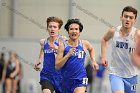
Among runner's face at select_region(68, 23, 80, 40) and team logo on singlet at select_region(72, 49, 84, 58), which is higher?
runner's face at select_region(68, 23, 80, 40)

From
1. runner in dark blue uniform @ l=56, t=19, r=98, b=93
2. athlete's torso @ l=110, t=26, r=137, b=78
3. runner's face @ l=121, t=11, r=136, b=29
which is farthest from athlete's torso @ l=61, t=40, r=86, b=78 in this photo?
runner's face @ l=121, t=11, r=136, b=29

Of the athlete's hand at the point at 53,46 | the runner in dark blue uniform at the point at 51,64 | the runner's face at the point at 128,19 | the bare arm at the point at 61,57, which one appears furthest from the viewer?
the athlete's hand at the point at 53,46

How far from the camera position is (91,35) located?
18703mm

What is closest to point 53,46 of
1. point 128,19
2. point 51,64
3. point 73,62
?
point 51,64

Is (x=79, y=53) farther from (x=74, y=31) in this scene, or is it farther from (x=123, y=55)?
(x=123, y=55)

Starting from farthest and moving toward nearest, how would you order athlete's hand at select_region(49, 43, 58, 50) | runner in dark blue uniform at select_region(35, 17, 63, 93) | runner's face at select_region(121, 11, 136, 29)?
athlete's hand at select_region(49, 43, 58, 50), runner in dark blue uniform at select_region(35, 17, 63, 93), runner's face at select_region(121, 11, 136, 29)

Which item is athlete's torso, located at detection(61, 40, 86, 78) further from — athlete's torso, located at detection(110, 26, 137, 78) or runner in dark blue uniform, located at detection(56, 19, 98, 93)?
athlete's torso, located at detection(110, 26, 137, 78)

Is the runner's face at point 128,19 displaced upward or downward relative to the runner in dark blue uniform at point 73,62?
upward

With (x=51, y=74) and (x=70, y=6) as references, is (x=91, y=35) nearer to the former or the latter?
(x=70, y=6)

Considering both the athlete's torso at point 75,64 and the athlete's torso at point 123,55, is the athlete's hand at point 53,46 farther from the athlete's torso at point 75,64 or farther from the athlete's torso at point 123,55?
the athlete's torso at point 123,55

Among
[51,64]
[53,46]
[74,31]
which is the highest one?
[74,31]

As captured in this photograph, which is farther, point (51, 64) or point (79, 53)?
point (51, 64)

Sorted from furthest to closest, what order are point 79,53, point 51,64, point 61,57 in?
point 51,64 → point 79,53 → point 61,57

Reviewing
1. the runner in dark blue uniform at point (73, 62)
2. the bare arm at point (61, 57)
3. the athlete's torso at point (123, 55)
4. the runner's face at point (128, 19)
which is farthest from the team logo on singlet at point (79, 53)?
the runner's face at point (128, 19)
